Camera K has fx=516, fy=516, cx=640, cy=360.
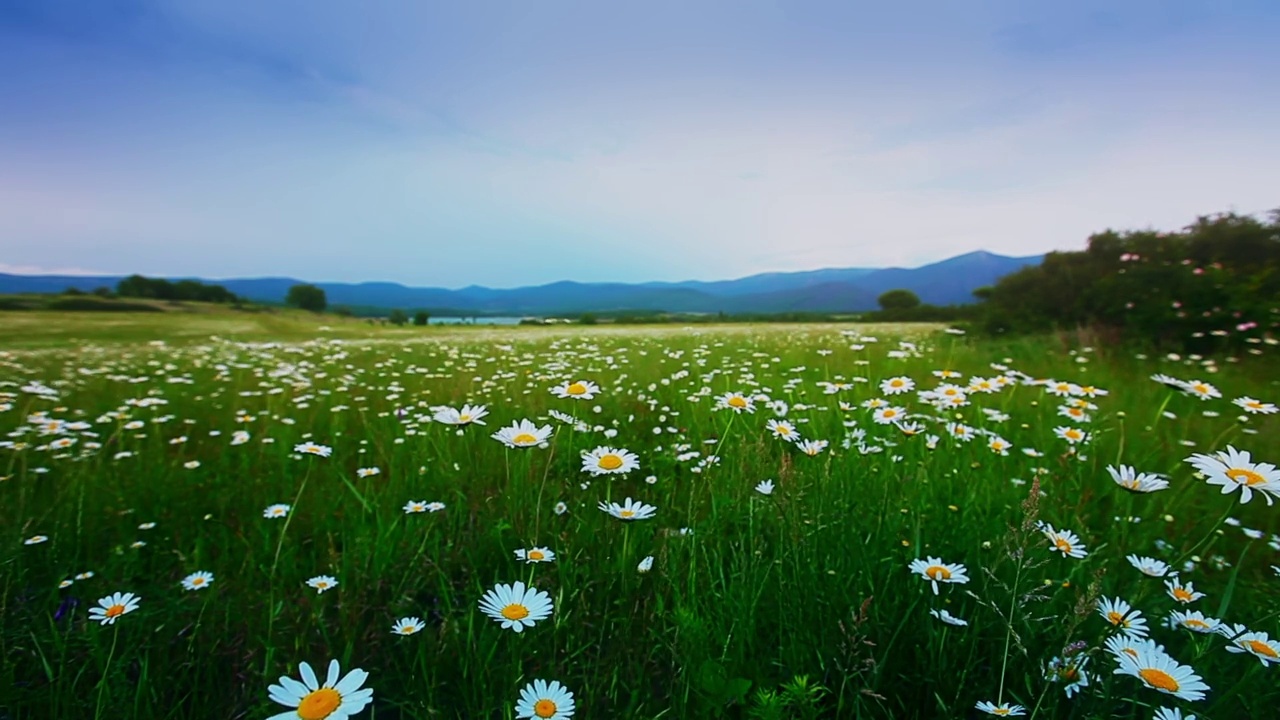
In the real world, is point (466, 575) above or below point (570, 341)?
below

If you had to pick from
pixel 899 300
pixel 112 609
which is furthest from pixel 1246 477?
pixel 899 300

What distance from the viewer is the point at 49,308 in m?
5.03

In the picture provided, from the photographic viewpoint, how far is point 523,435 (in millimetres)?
1582

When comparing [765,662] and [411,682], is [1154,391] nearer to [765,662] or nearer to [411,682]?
[765,662]

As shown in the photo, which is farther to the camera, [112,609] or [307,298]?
[307,298]

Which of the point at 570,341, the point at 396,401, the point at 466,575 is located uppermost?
the point at 570,341

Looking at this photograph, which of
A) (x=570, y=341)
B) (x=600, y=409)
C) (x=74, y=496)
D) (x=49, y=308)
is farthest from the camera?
(x=49, y=308)

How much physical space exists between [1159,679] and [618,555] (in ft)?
4.19

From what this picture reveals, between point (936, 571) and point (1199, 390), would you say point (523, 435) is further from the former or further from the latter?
point (1199, 390)

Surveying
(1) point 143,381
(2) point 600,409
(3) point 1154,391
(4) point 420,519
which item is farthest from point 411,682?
(3) point 1154,391

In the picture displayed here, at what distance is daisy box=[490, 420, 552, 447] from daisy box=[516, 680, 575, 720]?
59 centimetres

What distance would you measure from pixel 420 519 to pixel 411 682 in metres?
0.83

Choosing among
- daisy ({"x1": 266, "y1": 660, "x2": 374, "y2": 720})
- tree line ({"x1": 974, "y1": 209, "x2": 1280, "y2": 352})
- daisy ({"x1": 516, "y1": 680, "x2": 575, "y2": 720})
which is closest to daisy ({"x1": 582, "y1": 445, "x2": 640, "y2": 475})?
daisy ({"x1": 516, "y1": 680, "x2": 575, "y2": 720})

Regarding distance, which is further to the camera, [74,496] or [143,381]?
[143,381]
